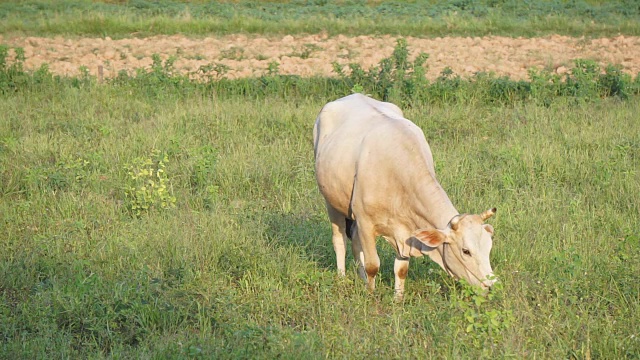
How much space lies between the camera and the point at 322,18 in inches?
827

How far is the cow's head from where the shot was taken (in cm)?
512

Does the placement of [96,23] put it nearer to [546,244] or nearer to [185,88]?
[185,88]

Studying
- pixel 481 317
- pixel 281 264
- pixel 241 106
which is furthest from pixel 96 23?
pixel 481 317

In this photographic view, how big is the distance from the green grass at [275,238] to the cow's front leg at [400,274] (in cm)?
11

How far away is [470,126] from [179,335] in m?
5.97

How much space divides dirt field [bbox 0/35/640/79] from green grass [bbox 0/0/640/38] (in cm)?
109

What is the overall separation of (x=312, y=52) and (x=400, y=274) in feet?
36.2

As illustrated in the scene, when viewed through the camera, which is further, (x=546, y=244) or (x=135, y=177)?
(x=135, y=177)

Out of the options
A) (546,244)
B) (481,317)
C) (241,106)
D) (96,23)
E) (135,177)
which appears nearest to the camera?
(481,317)

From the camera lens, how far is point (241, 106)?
36.5ft

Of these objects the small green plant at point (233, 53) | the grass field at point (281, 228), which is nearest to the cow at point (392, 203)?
the grass field at point (281, 228)

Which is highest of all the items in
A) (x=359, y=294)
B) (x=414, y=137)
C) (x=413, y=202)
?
(x=414, y=137)

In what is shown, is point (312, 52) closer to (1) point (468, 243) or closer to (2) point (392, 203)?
(2) point (392, 203)

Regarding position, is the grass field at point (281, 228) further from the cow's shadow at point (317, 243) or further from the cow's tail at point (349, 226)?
the cow's tail at point (349, 226)
